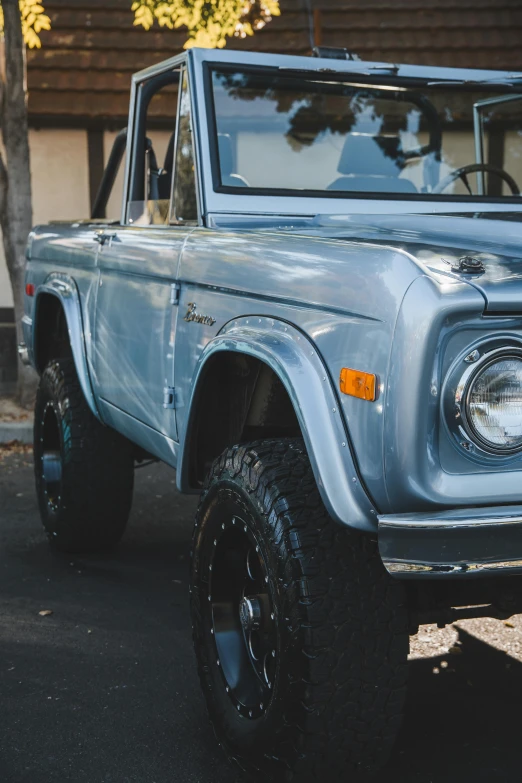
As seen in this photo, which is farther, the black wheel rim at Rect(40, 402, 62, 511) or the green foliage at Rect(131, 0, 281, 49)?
the green foliage at Rect(131, 0, 281, 49)

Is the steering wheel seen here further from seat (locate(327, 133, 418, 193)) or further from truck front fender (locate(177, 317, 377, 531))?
truck front fender (locate(177, 317, 377, 531))

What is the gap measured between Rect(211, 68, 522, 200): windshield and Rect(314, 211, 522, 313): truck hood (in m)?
0.37

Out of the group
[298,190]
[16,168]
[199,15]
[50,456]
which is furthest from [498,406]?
[199,15]

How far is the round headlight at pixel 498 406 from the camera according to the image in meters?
2.08

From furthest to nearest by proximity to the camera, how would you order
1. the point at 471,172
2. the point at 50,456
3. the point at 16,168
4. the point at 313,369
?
the point at 16,168
the point at 50,456
the point at 471,172
the point at 313,369

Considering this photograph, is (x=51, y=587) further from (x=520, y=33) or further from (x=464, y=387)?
(x=520, y=33)

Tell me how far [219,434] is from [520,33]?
9.24 m

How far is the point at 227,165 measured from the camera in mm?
3447

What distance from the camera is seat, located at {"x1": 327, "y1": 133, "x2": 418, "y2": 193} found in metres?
3.68

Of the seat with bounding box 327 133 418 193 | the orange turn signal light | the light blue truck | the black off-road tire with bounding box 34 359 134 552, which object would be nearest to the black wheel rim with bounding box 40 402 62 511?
the black off-road tire with bounding box 34 359 134 552

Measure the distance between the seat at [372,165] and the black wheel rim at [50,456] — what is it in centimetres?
179

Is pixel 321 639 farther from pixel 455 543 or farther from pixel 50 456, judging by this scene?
pixel 50 456

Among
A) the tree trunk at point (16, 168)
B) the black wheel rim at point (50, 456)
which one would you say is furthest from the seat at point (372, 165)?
the tree trunk at point (16, 168)

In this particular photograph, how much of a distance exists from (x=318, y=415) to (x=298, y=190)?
1497 mm
